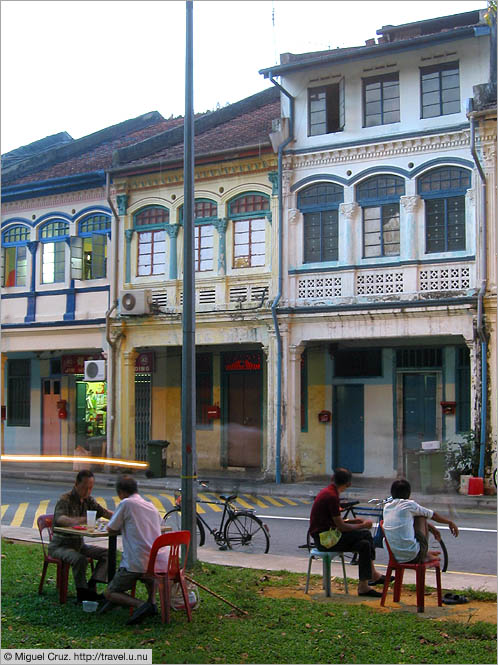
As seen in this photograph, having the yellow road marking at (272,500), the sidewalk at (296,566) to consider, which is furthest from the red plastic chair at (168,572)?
the yellow road marking at (272,500)

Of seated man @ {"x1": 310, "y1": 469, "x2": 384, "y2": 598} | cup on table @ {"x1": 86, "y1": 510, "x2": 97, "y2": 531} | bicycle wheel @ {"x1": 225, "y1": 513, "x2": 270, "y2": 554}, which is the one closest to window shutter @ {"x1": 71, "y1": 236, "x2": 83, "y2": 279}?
bicycle wheel @ {"x1": 225, "y1": 513, "x2": 270, "y2": 554}

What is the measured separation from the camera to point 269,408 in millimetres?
20969

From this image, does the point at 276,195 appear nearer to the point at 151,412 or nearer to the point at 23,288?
the point at 151,412

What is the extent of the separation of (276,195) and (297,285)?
2.32 m

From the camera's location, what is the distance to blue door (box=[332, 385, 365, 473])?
856 inches

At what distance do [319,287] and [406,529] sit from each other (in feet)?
41.9

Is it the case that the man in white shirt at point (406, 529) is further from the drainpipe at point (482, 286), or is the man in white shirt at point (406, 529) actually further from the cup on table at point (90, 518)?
the drainpipe at point (482, 286)

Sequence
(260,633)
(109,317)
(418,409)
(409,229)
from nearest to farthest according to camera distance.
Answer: (260,633)
(409,229)
(418,409)
(109,317)

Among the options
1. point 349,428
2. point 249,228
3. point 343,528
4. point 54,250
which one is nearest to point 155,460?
point 349,428

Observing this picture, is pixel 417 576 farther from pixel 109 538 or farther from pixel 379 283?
pixel 379 283

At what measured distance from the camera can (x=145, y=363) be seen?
24.4 meters

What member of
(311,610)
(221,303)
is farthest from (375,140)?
(311,610)

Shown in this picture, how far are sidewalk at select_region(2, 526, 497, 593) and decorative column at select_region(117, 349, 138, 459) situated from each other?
10.5 meters

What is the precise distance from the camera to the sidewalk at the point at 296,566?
31.6 feet
